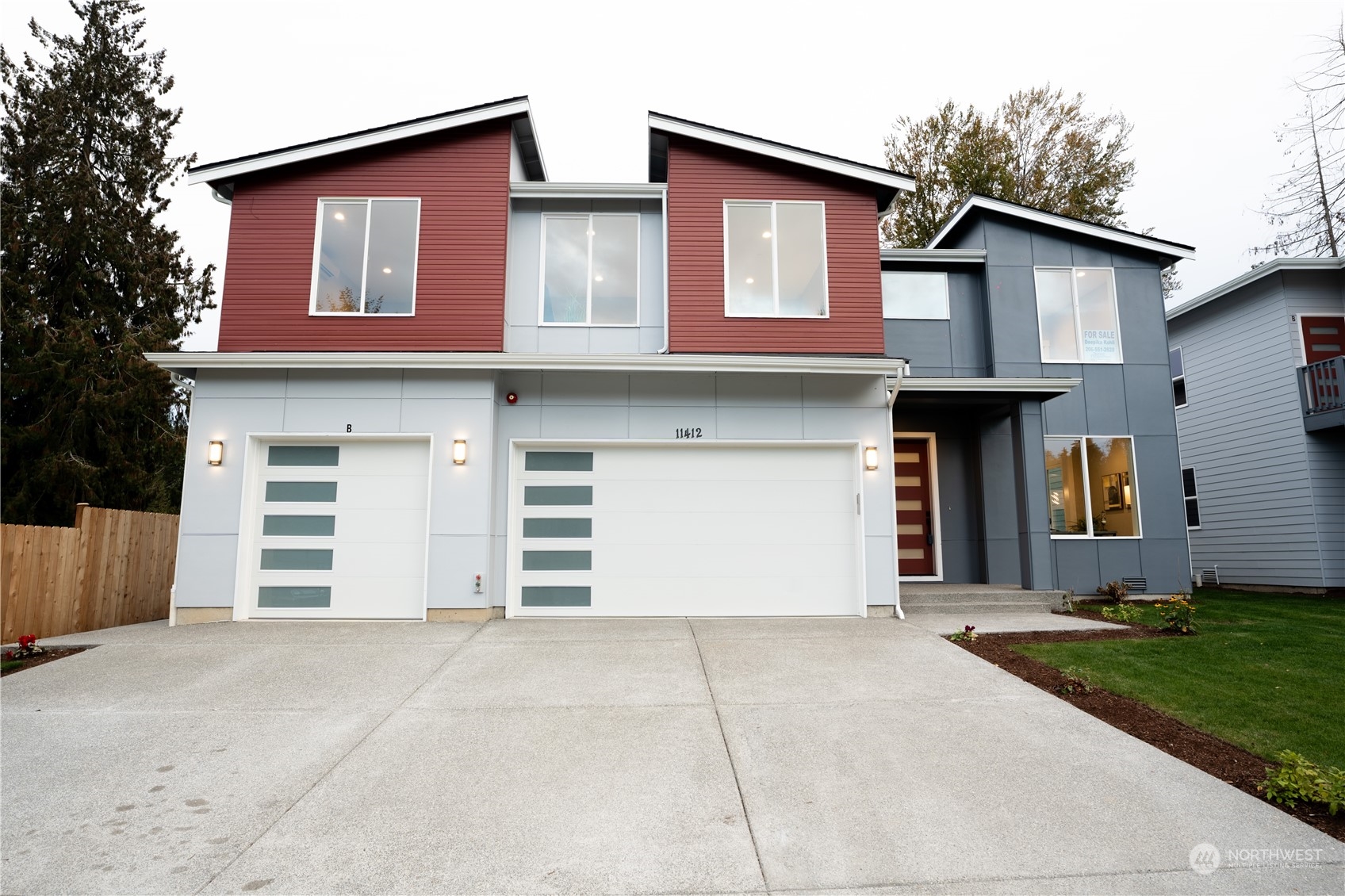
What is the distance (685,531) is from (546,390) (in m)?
2.58

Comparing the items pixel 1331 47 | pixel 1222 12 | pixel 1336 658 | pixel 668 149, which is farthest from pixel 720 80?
pixel 1336 658

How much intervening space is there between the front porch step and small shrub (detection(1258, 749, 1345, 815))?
4.93 meters

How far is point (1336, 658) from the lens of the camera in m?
6.46

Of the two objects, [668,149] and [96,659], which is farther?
[668,149]

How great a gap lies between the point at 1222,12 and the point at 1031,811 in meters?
24.7

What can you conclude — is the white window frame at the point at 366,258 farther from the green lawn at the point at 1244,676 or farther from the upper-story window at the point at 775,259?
the green lawn at the point at 1244,676

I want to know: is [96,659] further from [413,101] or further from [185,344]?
[413,101]

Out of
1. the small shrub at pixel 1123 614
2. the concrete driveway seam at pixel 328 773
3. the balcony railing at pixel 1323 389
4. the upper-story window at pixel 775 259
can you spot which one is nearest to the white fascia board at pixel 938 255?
the upper-story window at pixel 775 259

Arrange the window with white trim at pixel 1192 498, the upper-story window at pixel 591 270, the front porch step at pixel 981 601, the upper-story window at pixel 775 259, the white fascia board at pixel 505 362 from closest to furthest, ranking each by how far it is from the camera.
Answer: the white fascia board at pixel 505 362 < the front porch step at pixel 981 601 < the upper-story window at pixel 775 259 < the upper-story window at pixel 591 270 < the window with white trim at pixel 1192 498

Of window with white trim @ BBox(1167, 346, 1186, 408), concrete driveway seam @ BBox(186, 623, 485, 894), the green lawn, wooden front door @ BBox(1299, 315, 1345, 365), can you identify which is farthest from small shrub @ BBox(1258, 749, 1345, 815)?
window with white trim @ BBox(1167, 346, 1186, 408)

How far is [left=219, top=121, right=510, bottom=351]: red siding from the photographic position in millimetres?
8859

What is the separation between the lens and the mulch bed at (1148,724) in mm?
3811

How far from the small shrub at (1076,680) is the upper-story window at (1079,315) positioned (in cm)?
678

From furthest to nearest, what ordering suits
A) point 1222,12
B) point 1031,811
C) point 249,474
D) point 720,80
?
point 720,80 → point 1222,12 → point 249,474 → point 1031,811
